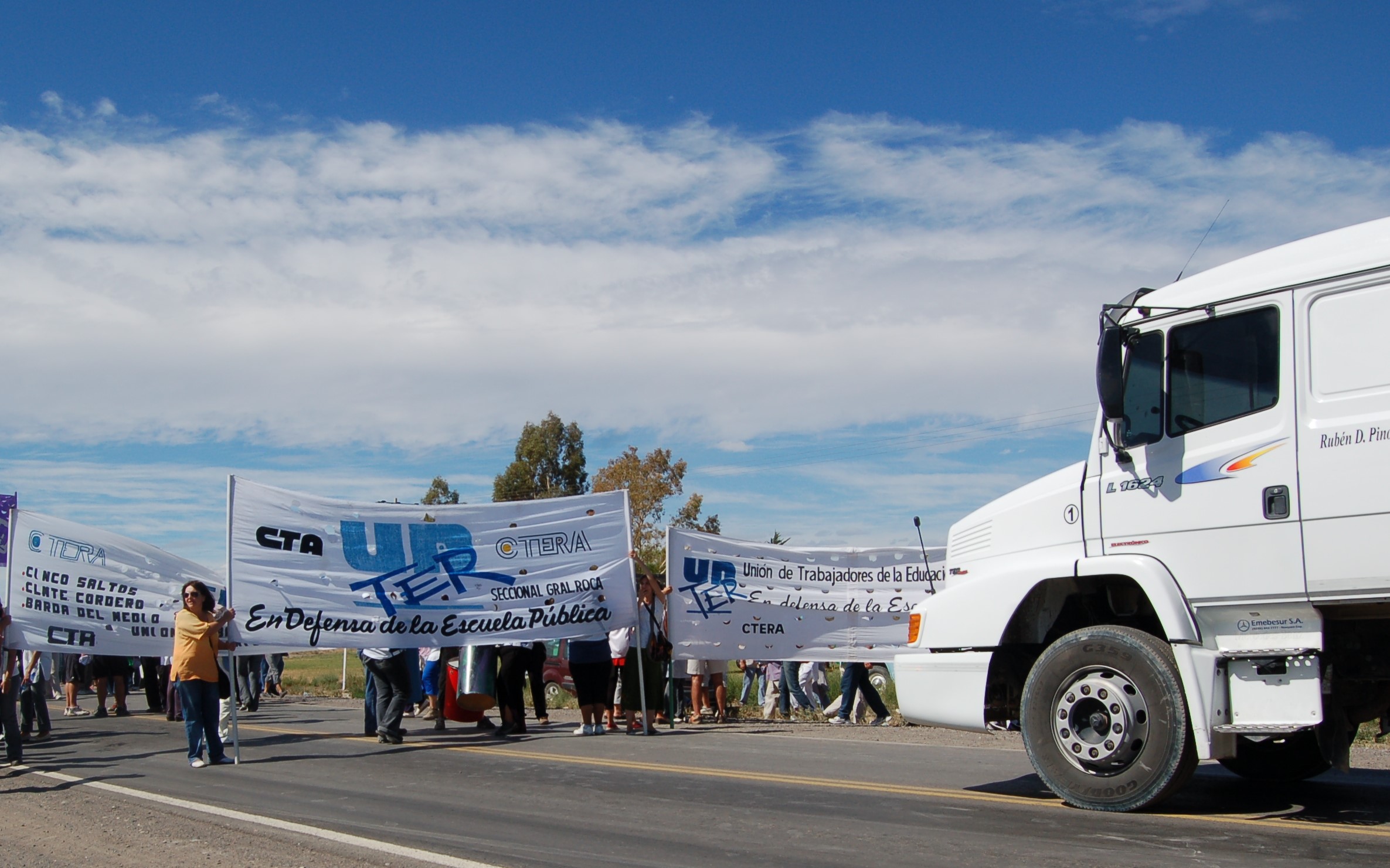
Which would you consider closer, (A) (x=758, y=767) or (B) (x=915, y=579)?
(A) (x=758, y=767)

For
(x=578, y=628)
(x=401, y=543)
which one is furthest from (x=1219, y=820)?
(x=401, y=543)

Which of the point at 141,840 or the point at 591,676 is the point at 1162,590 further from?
the point at 591,676

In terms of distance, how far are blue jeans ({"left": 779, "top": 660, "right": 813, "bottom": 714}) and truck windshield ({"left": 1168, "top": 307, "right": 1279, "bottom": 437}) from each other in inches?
408

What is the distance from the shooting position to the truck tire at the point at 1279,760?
7.93 metres

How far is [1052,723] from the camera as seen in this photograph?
732 cm

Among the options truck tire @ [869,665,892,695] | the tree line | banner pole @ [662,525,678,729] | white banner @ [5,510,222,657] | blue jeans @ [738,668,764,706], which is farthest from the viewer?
the tree line

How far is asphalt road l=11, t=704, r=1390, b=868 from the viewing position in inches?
238

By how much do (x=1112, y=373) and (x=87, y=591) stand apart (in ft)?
35.8

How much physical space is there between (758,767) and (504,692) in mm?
4752

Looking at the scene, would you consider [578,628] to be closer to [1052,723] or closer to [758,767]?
[758,767]

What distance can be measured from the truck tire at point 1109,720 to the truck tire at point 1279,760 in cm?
132

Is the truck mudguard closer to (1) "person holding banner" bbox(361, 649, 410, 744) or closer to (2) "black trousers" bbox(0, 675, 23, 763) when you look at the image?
(1) "person holding banner" bbox(361, 649, 410, 744)

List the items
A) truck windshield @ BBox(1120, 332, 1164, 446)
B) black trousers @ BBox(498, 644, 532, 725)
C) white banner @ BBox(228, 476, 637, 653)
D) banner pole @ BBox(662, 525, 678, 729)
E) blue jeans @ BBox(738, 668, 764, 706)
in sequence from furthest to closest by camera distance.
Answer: blue jeans @ BBox(738, 668, 764, 706) → banner pole @ BBox(662, 525, 678, 729) → black trousers @ BBox(498, 644, 532, 725) → white banner @ BBox(228, 476, 637, 653) → truck windshield @ BBox(1120, 332, 1164, 446)

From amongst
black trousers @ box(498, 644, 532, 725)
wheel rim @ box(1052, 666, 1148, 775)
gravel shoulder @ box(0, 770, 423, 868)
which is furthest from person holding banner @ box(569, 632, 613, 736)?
wheel rim @ box(1052, 666, 1148, 775)
